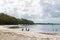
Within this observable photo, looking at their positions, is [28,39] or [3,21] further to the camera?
[3,21]

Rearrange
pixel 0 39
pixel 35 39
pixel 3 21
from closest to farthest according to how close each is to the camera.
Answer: pixel 0 39, pixel 35 39, pixel 3 21

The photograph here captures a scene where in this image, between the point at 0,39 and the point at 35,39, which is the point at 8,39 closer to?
the point at 0,39

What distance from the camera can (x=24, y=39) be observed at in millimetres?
23594

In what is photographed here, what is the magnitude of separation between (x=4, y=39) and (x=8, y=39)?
0.54 meters

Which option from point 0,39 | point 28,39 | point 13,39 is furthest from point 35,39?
point 0,39

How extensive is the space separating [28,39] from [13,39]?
6.92 feet

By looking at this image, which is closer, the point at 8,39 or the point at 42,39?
the point at 8,39

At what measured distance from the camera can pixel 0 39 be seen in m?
22.5

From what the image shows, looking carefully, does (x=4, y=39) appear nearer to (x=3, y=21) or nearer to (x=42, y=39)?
(x=42, y=39)

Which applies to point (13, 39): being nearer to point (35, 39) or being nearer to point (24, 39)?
point (24, 39)

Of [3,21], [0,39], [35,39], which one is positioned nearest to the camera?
[0,39]

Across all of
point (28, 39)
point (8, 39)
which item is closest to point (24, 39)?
point (28, 39)

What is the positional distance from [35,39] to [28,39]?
3.41 feet

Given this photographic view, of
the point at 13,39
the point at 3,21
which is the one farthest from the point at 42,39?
the point at 3,21
